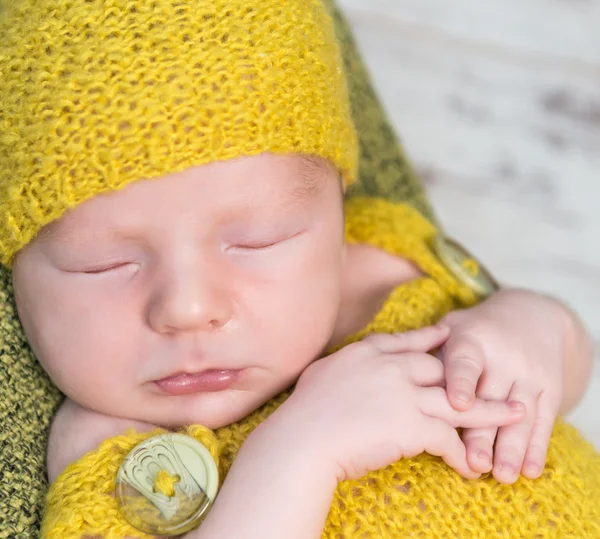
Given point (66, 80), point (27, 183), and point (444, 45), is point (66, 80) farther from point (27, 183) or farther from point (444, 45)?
point (444, 45)

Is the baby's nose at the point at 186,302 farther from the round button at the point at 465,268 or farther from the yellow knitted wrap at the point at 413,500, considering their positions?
the round button at the point at 465,268

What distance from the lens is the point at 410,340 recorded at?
1.19m

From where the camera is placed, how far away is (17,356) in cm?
120

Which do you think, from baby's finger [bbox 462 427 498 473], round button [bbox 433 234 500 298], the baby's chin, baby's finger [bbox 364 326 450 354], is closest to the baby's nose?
the baby's chin

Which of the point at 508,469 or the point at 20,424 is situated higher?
the point at 20,424

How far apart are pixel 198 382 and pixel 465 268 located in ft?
1.80

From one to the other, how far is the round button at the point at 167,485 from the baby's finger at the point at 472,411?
0.29 meters

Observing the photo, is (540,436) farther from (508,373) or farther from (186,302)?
(186,302)

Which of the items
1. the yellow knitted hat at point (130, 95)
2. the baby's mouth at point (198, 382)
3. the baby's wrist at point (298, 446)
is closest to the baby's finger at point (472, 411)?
the baby's wrist at point (298, 446)

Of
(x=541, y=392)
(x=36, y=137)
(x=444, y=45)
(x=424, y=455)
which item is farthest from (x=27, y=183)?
(x=444, y=45)

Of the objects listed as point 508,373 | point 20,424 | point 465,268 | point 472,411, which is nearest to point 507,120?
point 465,268

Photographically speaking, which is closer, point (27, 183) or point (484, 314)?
point (27, 183)

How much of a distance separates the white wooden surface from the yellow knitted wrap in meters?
0.95

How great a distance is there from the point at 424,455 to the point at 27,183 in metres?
0.64
